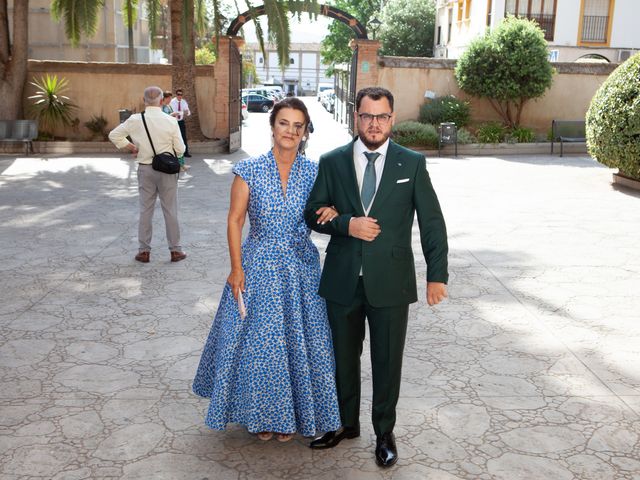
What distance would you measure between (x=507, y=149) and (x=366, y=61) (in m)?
4.29

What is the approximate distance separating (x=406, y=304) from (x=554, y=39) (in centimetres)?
3459

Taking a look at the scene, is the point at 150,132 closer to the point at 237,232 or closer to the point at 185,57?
the point at 237,232

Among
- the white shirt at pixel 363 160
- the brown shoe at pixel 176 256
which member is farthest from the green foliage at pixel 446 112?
the white shirt at pixel 363 160

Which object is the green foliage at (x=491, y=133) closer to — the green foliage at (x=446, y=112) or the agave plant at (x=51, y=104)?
the green foliage at (x=446, y=112)

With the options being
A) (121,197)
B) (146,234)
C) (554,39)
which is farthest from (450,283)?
(554,39)

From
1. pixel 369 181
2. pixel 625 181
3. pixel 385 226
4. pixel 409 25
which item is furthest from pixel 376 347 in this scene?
pixel 409 25

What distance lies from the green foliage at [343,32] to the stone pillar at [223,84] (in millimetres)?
27979

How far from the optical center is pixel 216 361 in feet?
12.4

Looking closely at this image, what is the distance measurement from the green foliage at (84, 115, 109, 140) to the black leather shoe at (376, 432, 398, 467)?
639 inches

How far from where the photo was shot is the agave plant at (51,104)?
1800 cm

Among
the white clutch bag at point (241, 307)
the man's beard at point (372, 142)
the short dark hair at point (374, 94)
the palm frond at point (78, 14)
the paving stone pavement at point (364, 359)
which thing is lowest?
the paving stone pavement at point (364, 359)

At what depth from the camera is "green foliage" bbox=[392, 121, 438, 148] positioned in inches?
731

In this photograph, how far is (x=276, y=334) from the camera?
3.62 metres

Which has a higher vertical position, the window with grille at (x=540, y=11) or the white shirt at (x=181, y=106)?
the window with grille at (x=540, y=11)
